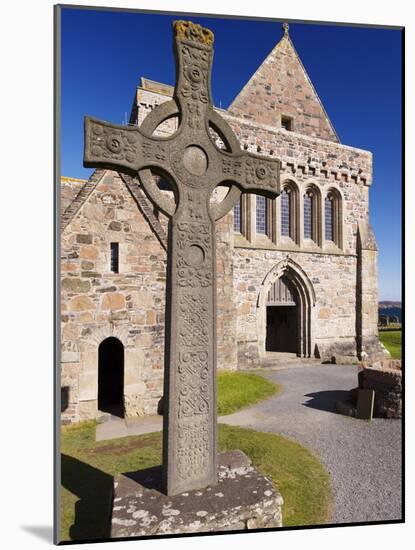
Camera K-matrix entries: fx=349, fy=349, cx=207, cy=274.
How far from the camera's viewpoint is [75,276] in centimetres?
679

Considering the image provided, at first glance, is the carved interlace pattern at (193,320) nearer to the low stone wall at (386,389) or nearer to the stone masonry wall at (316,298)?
the low stone wall at (386,389)

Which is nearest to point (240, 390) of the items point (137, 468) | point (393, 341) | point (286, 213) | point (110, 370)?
point (110, 370)

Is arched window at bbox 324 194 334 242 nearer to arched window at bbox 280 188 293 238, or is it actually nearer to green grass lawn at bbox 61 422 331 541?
arched window at bbox 280 188 293 238

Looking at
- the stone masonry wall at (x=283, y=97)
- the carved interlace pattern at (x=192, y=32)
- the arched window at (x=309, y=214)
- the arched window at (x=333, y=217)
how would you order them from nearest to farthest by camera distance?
the carved interlace pattern at (x=192, y=32), the stone masonry wall at (x=283, y=97), the arched window at (x=309, y=214), the arched window at (x=333, y=217)

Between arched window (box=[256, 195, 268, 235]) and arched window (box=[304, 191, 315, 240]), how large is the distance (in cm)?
205

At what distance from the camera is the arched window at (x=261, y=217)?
13.5 meters

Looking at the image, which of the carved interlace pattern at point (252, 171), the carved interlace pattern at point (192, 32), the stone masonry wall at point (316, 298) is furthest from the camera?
the stone masonry wall at point (316, 298)

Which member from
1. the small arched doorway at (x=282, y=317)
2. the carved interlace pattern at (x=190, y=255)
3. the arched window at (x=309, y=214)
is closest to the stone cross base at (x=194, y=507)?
the carved interlace pattern at (x=190, y=255)

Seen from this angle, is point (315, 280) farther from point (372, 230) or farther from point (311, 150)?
point (311, 150)

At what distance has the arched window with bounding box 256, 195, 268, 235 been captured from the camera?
13.5m

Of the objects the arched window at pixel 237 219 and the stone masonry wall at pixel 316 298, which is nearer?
the stone masonry wall at pixel 316 298

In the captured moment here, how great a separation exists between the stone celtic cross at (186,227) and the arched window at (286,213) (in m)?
11.2

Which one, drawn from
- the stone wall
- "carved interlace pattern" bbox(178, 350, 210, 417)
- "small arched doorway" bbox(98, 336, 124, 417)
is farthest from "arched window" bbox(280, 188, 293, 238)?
"carved interlace pattern" bbox(178, 350, 210, 417)

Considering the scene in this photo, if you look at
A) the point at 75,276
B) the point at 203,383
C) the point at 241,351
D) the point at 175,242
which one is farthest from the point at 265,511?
the point at 241,351
